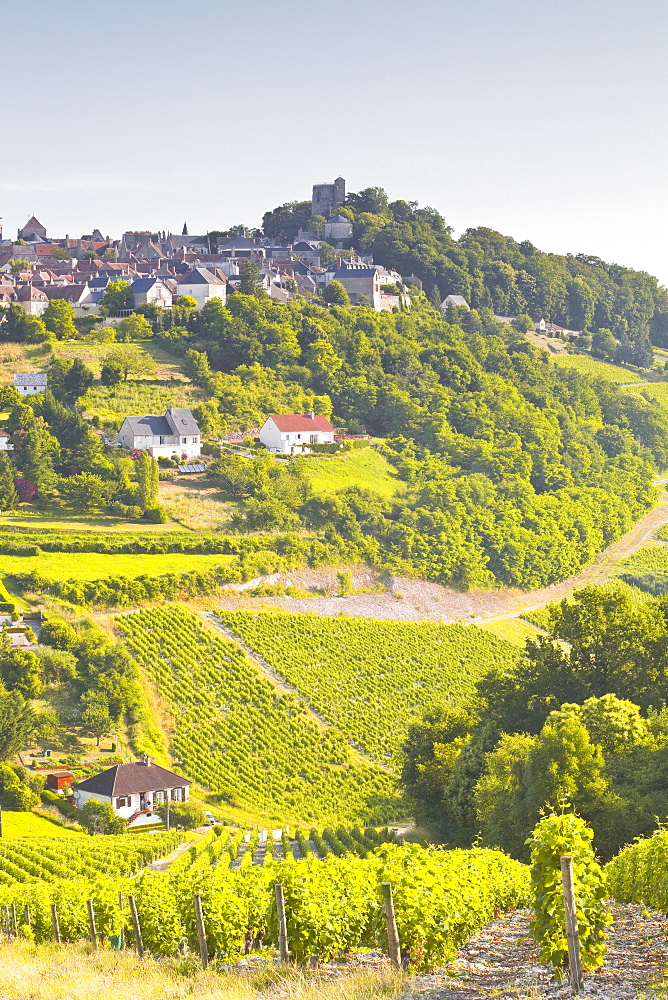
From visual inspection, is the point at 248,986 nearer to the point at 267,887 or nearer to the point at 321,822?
the point at 267,887

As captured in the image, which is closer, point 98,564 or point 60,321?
point 98,564

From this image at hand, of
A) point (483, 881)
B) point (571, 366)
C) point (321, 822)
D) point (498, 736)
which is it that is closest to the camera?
point (483, 881)

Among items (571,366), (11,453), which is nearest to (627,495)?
(571,366)

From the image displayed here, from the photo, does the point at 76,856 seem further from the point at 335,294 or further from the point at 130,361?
the point at 335,294

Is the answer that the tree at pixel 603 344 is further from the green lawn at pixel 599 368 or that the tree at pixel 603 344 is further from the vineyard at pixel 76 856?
the vineyard at pixel 76 856

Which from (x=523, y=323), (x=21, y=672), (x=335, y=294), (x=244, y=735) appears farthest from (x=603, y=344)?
(x=21, y=672)

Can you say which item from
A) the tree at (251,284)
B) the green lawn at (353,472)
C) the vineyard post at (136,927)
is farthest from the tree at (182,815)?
the tree at (251,284)
